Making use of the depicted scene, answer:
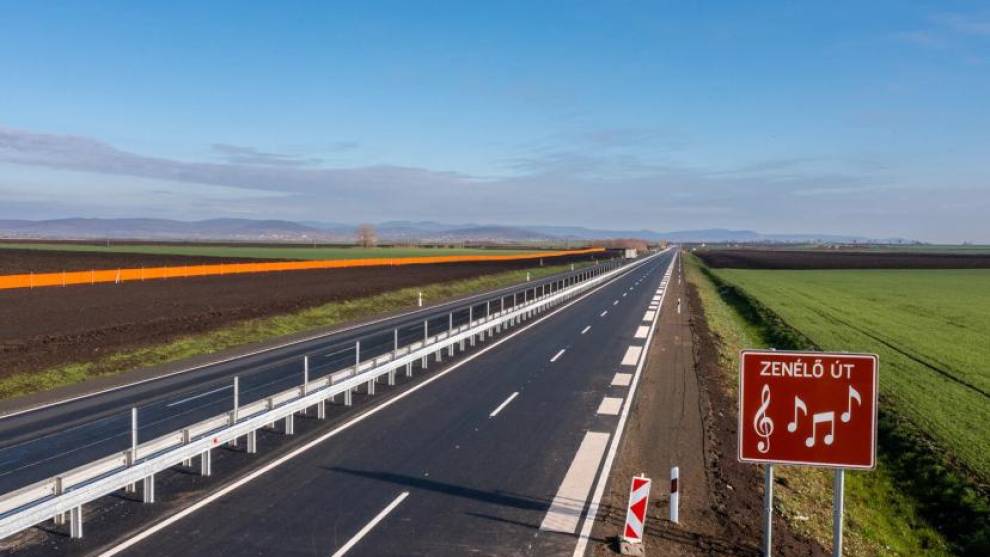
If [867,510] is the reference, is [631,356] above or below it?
above

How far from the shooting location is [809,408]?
8.20 meters

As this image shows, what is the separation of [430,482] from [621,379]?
10.5 m

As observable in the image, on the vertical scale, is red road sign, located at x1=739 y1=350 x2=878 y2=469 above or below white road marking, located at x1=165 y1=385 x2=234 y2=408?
above

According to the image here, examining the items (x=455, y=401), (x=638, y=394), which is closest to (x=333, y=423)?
(x=455, y=401)

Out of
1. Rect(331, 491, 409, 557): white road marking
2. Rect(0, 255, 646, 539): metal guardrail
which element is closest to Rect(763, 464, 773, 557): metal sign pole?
Rect(331, 491, 409, 557): white road marking

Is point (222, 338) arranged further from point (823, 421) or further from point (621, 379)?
point (823, 421)

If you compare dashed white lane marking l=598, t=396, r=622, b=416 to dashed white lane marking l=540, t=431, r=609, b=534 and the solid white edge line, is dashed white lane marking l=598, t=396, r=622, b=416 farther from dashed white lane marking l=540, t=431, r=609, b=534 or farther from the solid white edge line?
dashed white lane marking l=540, t=431, r=609, b=534

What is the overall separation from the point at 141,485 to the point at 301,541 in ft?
12.7

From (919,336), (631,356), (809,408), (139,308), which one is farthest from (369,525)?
(139,308)

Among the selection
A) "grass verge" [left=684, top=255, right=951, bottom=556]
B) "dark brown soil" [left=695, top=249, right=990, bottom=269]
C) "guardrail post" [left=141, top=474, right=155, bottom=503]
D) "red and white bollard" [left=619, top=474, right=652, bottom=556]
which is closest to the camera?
"red and white bollard" [left=619, top=474, right=652, bottom=556]

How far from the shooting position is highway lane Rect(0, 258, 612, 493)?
13.3m

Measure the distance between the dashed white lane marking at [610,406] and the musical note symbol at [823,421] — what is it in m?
9.34

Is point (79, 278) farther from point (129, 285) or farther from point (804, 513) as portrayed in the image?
point (804, 513)

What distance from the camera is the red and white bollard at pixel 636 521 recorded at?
9.68 m
